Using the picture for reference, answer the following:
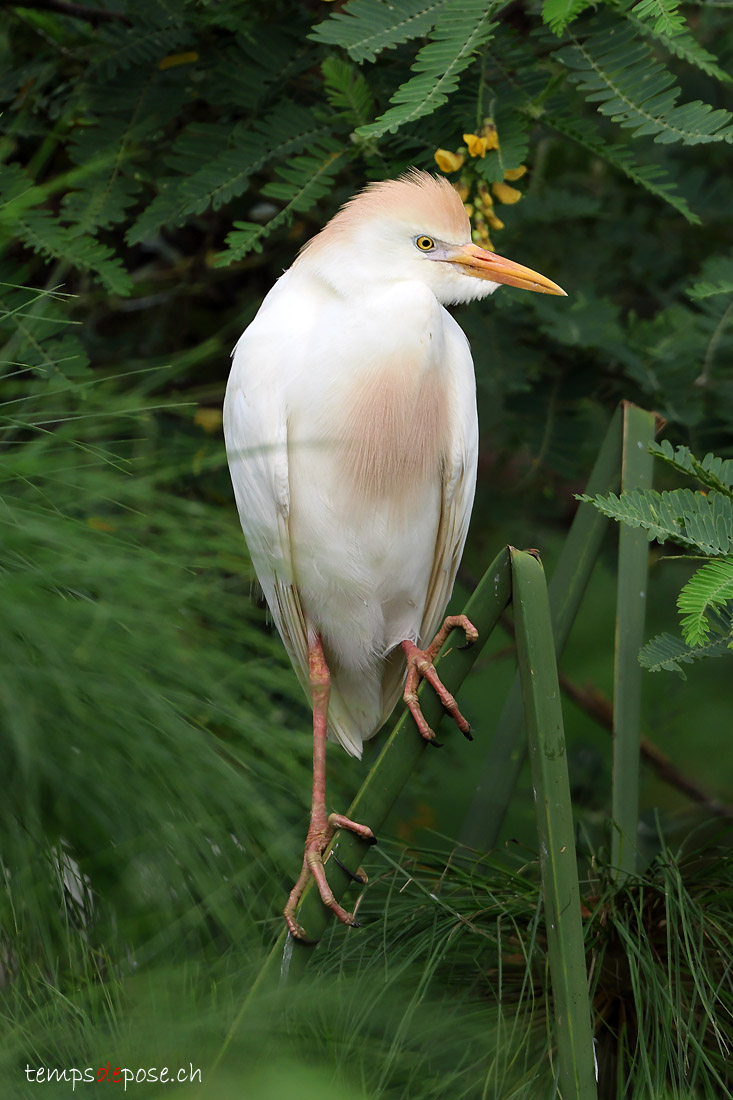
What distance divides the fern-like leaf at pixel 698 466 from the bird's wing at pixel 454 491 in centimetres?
35

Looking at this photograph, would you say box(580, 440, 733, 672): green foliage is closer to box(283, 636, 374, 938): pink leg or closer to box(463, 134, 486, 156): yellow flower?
box(283, 636, 374, 938): pink leg

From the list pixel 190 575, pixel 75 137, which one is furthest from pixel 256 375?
pixel 190 575

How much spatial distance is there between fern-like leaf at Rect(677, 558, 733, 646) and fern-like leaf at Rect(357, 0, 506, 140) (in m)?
0.43

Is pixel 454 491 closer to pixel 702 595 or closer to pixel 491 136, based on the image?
pixel 491 136

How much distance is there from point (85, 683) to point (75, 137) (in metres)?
0.79

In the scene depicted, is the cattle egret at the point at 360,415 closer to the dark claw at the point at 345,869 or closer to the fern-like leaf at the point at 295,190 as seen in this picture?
the fern-like leaf at the point at 295,190

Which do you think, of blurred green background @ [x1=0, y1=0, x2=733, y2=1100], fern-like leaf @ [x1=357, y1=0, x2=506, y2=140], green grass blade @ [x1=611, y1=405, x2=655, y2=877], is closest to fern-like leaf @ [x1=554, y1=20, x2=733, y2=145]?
Result: blurred green background @ [x1=0, y1=0, x2=733, y2=1100]

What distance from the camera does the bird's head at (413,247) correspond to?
41.7 inches

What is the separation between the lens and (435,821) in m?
1.78

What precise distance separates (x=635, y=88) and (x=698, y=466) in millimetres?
450

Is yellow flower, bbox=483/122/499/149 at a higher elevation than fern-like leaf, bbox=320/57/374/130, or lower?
lower

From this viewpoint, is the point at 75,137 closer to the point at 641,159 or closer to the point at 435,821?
the point at 641,159

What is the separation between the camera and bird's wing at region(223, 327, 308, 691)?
43.4 inches

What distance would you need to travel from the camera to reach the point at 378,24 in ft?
3.17
